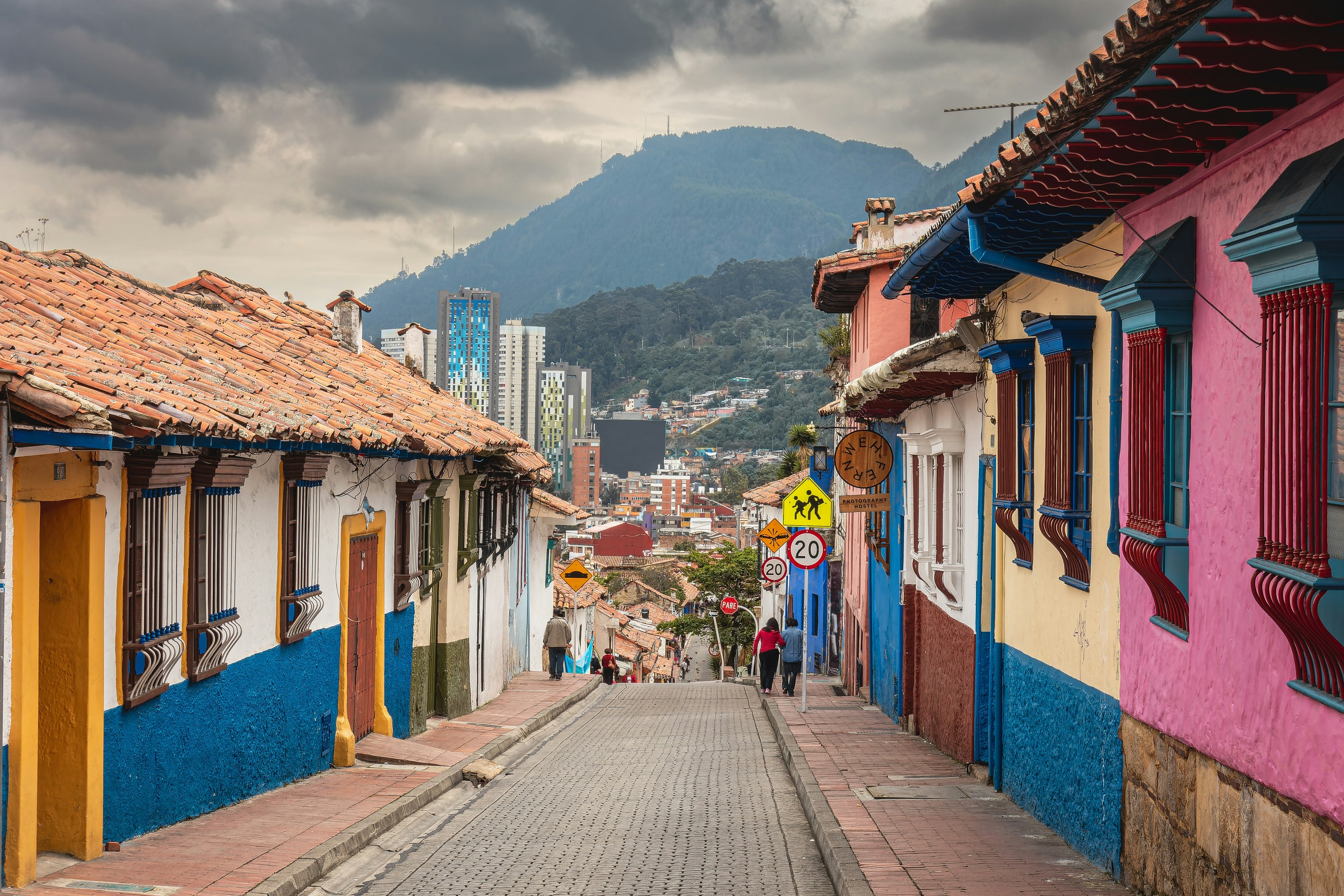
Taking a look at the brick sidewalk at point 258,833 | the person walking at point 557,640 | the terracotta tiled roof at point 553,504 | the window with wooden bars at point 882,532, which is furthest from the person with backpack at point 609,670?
the brick sidewalk at point 258,833

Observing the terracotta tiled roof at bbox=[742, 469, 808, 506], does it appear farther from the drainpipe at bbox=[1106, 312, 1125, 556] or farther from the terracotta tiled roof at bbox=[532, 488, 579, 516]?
the drainpipe at bbox=[1106, 312, 1125, 556]

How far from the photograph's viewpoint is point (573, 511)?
28828 millimetres

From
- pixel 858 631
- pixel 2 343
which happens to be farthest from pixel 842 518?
pixel 2 343

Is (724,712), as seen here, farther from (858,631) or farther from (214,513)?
(214,513)

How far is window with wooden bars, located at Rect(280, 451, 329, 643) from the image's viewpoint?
10508 mm

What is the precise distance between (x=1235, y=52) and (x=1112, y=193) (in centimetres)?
254

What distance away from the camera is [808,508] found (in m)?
17.9

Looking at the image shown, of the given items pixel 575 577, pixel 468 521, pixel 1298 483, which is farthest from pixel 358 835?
pixel 575 577

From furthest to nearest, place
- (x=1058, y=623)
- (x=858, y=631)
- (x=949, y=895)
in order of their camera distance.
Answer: (x=858, y=631) → (x=1058, y=623) → (x=949, y=895)

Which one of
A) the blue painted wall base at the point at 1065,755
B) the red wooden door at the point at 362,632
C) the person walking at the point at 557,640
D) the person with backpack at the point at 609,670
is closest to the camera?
the blue painted wall base at the point at 1065,755

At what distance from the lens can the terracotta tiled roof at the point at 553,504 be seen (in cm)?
2811

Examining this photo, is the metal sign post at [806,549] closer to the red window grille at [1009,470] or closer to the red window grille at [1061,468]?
the red window grille at [1009,470]

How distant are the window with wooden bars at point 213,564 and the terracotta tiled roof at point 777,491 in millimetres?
24457

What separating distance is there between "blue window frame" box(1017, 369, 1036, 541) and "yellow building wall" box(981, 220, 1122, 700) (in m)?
0.10
